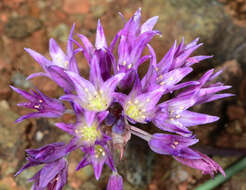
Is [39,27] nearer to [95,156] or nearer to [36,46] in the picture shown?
[36,46]

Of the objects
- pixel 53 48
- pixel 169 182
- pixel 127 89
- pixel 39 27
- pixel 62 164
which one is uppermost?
pixel 39 27

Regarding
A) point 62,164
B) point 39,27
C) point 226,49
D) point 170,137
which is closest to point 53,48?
point 62,164

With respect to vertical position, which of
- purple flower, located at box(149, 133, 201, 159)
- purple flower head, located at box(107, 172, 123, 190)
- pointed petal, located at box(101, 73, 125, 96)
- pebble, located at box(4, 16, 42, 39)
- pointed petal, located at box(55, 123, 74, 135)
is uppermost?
pebble, located at box(4, 16, 42, 39)

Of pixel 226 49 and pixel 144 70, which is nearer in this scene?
pixel 144 70

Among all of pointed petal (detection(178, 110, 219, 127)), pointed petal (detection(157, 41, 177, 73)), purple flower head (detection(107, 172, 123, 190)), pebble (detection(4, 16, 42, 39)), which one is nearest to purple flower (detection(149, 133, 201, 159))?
pointed petal (detection(178, 110, 219, 127))

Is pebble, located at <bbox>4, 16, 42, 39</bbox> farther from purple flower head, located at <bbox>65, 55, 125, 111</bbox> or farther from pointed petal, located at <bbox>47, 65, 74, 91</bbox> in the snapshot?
purple flower head, located at <bbox>65, 55, 125, 111</bbox>

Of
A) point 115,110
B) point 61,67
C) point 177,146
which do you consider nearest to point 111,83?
point 115,110
